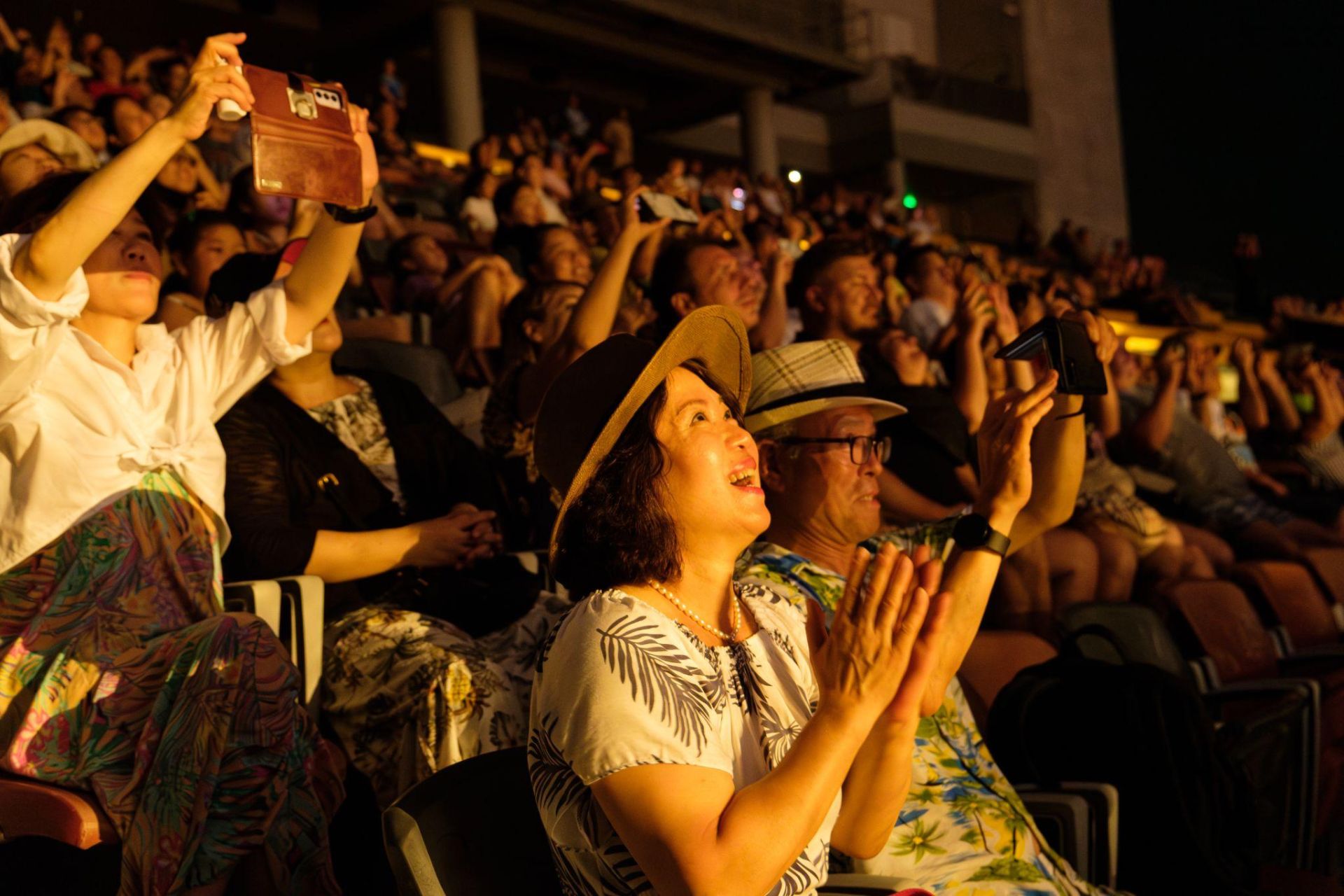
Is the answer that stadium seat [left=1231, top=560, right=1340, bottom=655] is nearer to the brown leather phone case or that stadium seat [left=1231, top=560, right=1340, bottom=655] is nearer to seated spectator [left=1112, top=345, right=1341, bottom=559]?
seated spectator [left=1112, top=345, right=1341, bottom=559]

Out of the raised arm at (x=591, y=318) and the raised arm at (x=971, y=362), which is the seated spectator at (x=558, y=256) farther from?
the raised arm at (x=591, y=318)

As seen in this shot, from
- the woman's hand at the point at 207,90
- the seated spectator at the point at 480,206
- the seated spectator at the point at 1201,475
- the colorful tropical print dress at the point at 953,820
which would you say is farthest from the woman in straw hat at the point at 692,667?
the seated spectator at the point at 480,206

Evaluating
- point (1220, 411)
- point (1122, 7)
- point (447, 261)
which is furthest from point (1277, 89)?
point (447, 261)

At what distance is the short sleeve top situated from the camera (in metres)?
1.14

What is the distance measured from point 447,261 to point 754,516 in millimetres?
4047

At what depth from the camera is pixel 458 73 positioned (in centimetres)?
1198

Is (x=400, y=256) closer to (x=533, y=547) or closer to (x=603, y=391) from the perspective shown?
(x=533, y=547)

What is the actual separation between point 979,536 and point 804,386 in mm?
520

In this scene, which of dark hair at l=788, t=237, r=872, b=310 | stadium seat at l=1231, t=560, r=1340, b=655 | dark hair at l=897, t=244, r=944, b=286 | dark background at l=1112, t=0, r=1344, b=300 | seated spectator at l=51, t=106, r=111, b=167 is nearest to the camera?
dark hair at l=788, t=237, r=872, b=310

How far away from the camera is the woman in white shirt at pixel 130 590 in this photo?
1.66m

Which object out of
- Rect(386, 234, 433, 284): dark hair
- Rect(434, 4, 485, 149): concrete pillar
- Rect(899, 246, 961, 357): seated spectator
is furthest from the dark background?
Rect(386, 234, 433, 284): dark hair

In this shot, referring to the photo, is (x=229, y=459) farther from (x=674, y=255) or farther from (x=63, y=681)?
(x=674, y=255)

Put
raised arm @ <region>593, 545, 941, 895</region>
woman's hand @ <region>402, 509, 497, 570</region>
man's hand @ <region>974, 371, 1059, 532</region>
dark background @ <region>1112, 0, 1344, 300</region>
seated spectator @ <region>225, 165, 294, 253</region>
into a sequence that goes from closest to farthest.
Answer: raised arm @ <region>593, 545, 941, 895</region>
man's hand @ <region>974, 371, 1059, 532</region>
woman's hand @ <region>402, 509, 497, 570</region>
seated spectator @ <region>225, 165, 294, 253</region>
dark background @ <region>1112, 0, 1344, 300</region>

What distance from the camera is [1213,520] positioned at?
4.73 metres
